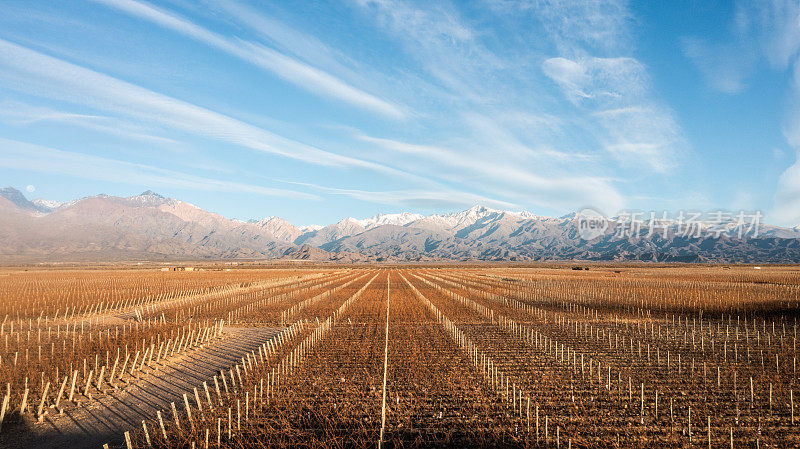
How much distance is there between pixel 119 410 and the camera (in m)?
11.0

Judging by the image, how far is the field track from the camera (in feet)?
30.8

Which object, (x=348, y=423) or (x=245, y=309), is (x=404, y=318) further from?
(x=348, y=423)

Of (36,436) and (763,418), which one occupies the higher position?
(763,418)

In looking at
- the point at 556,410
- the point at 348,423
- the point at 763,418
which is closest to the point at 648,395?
the point at 763,418

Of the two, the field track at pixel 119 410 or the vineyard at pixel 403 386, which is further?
the field track at pixel 119 410

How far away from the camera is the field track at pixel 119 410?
9395 millimetres

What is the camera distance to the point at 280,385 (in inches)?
491

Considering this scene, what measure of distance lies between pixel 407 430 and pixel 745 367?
41.9ft

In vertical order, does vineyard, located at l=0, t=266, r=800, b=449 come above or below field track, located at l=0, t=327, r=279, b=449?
above

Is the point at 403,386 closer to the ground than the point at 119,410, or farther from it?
farther from it

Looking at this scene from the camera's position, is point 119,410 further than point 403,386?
No

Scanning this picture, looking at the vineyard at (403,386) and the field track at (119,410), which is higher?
the vineyard at (403,386)

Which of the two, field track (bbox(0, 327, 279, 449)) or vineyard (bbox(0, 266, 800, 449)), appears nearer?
vineyard (bbox(0, 266, 800, 449))

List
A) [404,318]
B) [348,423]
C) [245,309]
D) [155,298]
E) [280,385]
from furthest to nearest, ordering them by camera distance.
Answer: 1. [155,298]
2. [245,309]
3. [404,318]
4. [280,385]
5. [348,423]
